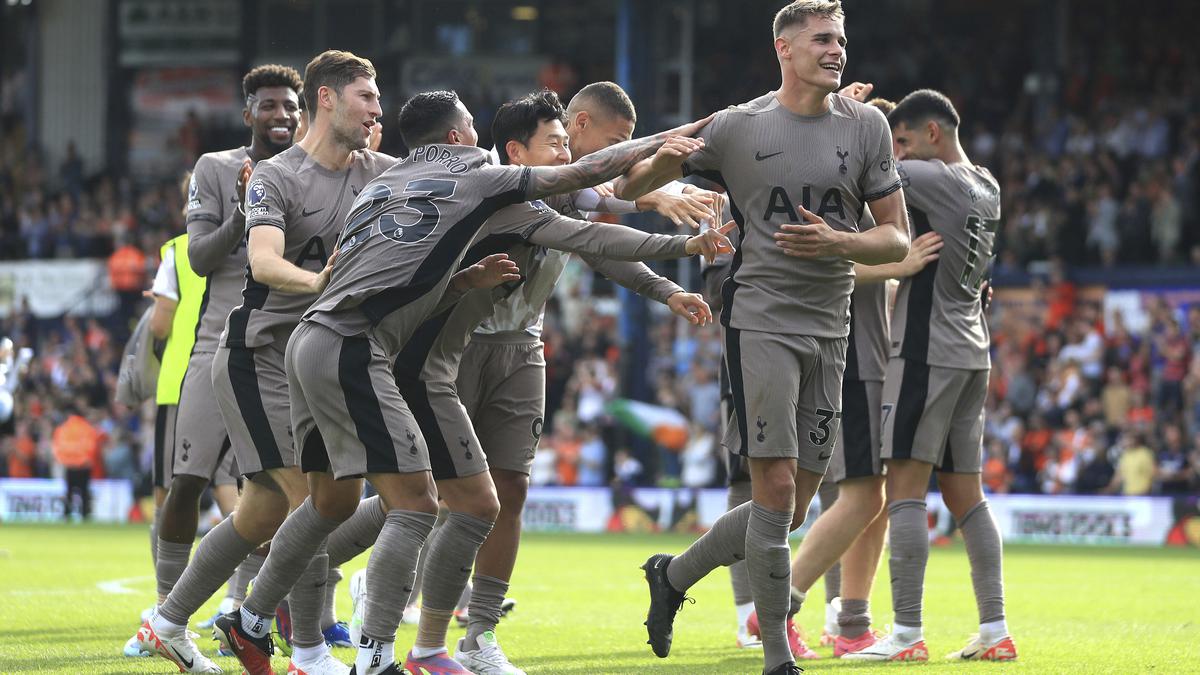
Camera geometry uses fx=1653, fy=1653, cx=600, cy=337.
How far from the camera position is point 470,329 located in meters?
6.75

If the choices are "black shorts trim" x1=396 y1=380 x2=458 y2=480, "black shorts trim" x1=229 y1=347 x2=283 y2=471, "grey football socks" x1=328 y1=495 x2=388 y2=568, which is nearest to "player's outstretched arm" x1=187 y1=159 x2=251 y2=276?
"black shorts trim" x1=229 y1=347 x2=283 y2=471

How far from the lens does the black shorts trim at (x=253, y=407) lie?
685cm

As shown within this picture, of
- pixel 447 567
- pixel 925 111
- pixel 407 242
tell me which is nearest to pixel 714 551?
pixel 447 567

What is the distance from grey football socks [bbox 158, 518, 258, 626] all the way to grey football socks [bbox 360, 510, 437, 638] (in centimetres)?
99

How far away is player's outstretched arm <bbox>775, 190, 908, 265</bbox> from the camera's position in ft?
20.5

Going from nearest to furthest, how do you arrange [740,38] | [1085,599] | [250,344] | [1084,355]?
[250,344]
[1085,599]
[1084,355]
[740,38]

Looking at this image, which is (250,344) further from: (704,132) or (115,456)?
(115,456)

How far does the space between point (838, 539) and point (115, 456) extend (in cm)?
1934

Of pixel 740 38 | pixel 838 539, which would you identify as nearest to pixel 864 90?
pixel 838 539

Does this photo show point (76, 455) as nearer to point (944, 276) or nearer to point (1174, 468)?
point (1174, 468)

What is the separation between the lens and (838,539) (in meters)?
7.82

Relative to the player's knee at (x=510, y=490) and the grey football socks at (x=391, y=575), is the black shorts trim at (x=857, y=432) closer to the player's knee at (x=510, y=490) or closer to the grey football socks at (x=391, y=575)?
the player's knee at (x=510, y=490)

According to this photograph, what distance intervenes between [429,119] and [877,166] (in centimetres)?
176

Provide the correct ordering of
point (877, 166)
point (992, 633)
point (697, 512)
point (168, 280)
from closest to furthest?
point (877, 166) → point (992, 633) → point (168, 280) → point (697, 512)
